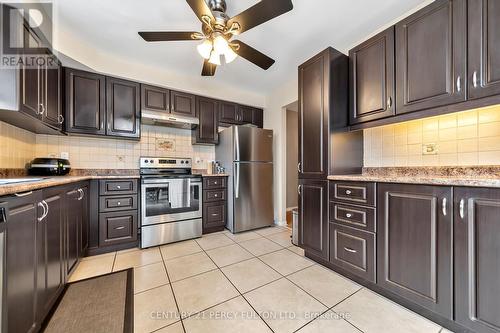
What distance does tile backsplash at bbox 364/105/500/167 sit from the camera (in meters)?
1.42

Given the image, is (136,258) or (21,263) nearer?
(21,263)

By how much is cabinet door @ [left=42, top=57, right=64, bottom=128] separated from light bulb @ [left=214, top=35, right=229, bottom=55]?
5.71 feet

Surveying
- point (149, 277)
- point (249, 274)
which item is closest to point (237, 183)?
point (249, 274)

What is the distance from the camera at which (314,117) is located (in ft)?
6.66

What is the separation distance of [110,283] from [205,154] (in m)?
2.27

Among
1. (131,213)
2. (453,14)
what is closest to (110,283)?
(131,213)

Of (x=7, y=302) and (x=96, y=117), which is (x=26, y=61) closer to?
(x=96, y=117)

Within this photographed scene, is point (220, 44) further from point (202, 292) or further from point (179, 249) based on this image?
point (179, 249)

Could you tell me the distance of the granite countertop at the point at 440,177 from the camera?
3.48 ft

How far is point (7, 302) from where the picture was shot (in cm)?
82

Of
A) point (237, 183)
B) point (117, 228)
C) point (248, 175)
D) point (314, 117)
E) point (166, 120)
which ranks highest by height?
point (166, 120)

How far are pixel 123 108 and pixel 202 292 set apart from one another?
2.53 metres

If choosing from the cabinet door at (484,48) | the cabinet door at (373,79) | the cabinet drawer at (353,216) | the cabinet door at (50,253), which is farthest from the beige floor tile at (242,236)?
the cabinet door at (484,48)

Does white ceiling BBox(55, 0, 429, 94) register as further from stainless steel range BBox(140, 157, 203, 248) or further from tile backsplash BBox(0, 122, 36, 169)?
stainless steel range BBox(140, 157, 203, 248)
